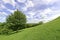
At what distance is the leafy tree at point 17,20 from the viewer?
64312mm

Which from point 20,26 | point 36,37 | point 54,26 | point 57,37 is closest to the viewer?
point 57,37

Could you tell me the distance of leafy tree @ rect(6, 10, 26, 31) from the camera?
6431 cm

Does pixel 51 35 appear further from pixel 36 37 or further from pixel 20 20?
pixel 20 20

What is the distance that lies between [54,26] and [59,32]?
2.58 m

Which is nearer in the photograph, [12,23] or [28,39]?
[28,39]

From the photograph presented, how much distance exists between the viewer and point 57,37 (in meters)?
20.9

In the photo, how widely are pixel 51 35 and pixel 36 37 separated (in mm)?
2280

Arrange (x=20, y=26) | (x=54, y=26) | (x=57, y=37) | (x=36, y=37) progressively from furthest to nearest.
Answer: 1. (x=20, y=26)
2. (x=54, y=26)
3. (x=36, y=37)
4. (x=57, y=37)

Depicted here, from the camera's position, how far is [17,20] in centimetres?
6506

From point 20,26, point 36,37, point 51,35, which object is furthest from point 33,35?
point 20,26

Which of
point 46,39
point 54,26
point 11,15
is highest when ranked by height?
point 11,15

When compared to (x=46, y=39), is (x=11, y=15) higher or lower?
higher

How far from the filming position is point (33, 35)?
24.0 metres

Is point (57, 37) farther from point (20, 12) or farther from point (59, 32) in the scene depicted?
point (20, 12)
